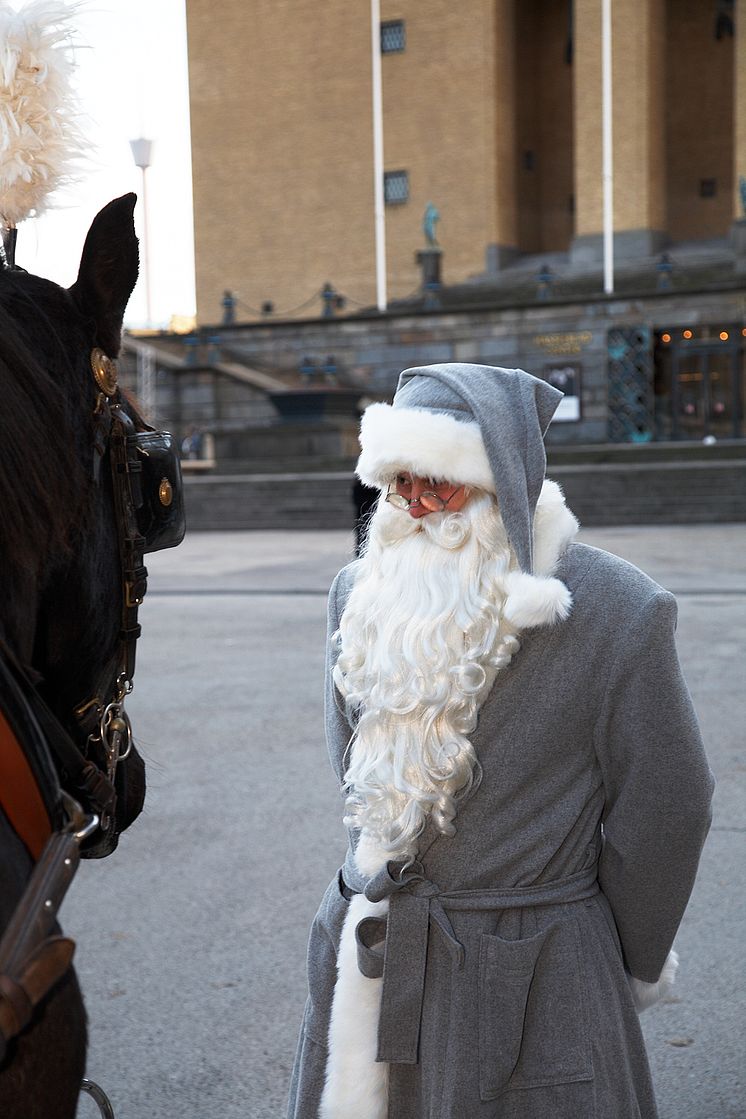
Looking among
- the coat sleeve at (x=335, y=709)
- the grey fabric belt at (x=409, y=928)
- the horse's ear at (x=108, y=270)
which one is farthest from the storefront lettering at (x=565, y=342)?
the horse's ear at (x=108, y=270)

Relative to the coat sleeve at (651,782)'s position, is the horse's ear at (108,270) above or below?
above

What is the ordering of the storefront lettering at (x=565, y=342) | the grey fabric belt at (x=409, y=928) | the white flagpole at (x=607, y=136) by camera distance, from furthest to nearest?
the storefront lettering at (x=565, y=342)
the white flagpole at (x=607, y=136)
the grey fabric belt at (x=409, y=928)

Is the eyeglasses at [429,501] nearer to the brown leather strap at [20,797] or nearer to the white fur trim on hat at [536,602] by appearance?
the white fur trim on hat at [536,602]

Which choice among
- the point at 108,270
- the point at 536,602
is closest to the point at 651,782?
the point at 536,602

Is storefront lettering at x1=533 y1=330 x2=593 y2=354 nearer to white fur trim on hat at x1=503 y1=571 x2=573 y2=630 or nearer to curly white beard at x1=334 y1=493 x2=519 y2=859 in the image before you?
curly white beard at x1=334 y1=493 x2=519 y2=859

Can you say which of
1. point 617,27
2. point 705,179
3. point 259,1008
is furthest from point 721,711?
point 705,179

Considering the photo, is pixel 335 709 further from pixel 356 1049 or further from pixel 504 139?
pixel 504 139

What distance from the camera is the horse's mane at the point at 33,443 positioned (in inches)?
60.9

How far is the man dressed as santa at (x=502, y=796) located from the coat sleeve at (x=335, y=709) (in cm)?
20

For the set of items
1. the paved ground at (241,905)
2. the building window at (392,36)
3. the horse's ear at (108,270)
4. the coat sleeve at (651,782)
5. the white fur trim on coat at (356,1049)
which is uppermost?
the building window at (392,36)

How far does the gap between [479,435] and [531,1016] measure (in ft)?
3.35

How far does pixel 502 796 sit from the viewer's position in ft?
6.85

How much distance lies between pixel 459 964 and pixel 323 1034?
381mm

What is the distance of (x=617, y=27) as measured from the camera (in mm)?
33719
